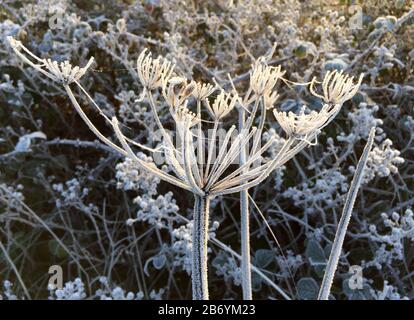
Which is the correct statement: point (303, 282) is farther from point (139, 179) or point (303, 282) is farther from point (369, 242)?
point (139, 179)

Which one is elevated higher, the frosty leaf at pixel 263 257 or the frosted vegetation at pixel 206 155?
the frosted vegetation at pixel 206 155

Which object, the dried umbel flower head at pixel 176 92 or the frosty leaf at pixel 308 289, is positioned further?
the frosty leaf at pixel 308 289

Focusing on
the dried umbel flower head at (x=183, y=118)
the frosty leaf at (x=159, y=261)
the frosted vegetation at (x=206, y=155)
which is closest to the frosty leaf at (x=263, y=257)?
the frosted vegetation at (x=206, y=155)

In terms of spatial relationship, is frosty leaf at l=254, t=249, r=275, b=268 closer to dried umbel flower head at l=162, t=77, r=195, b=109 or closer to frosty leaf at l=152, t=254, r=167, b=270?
frosty leaf at l=152, t=254, r=167, b=270

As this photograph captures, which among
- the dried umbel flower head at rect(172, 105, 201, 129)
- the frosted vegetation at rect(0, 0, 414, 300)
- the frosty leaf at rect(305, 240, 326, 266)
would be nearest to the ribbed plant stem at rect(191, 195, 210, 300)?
the dried umbel flower head at rect(172, 105, 201, 129)

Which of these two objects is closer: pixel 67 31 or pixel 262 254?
pixel 262 254

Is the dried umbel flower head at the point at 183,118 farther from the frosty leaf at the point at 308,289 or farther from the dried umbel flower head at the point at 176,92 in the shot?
the frosty leaf at the point at 308,289

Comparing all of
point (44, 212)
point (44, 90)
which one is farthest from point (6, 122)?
point (44, 212)

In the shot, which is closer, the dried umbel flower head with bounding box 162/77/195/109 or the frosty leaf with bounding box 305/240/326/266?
the dried umbel flower head with bounding box 162/77/195/109

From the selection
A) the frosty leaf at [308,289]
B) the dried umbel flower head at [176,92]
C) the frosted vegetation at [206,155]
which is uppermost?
the frosted vegetation at [206,155]
